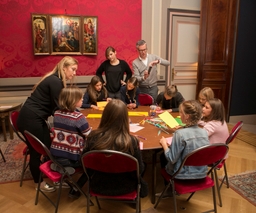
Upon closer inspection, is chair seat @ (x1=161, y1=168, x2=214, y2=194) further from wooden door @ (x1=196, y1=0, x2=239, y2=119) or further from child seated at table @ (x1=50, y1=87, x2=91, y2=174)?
wooden door @ (x1=196, y1=0, x2=239, y2=119)

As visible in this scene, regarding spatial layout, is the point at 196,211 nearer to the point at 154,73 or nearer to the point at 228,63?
the point at 154,73

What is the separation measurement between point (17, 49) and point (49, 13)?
839 mm

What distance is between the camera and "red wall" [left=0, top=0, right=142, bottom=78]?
4.53m

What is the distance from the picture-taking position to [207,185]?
7.02ft

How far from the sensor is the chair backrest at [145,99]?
13.0 feet

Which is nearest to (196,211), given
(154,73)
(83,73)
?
(154,73)

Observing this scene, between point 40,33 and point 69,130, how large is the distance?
9.86 feet

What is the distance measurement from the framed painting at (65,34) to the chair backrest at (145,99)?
5.48 ft

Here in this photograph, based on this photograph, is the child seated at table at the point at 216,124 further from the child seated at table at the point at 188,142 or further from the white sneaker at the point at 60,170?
the white sneaker at the point at 60,170

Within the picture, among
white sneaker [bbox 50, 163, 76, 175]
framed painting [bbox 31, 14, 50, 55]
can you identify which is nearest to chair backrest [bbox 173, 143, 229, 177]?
white sneaker [bbox 50, 163, 76, 175]

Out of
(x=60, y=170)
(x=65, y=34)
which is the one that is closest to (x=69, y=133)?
(x=60, y=170)

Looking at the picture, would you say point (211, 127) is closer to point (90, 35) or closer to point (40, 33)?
point (90, 35)

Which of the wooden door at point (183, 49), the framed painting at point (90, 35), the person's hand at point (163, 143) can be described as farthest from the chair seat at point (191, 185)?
the wooden door at point (183, 49)

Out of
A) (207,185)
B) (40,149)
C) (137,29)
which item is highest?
(137,29)
